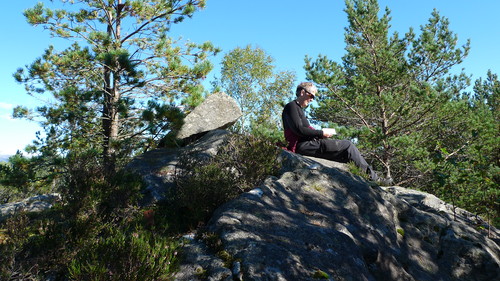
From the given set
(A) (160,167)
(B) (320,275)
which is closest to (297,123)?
(A) (160,167)

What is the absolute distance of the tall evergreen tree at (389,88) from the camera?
42.9 ft

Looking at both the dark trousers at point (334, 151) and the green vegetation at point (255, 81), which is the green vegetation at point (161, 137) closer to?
the dark trousers at point (334, 151)

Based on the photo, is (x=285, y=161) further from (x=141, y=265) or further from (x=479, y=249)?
(x=141, y=265)

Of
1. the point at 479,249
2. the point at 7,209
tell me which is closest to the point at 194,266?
the point at 479,249

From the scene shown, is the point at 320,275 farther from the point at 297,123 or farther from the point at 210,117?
the point at 210,117

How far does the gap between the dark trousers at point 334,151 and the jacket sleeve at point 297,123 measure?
0.92 ft

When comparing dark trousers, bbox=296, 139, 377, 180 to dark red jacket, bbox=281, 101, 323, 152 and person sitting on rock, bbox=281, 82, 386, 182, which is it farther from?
dark red jacket, bbox=281, 101, 323, 152

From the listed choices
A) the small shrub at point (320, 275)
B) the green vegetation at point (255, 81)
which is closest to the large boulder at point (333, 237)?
the small shrub at point (320, 275)

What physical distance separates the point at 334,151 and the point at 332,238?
337cm

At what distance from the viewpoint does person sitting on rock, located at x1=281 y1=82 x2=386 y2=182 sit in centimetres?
654

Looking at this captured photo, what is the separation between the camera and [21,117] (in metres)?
12.0

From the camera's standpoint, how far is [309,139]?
688 cm

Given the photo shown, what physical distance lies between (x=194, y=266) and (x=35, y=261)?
1611mm

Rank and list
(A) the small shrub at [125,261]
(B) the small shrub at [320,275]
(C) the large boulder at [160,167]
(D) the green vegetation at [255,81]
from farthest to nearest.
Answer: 1. (D) the green vegetation at [255,81]
2. (C) the large boulder at [160,167]
3. (B) the small shrub at [320,275]
4. (A) the small shrub at [125,261]
